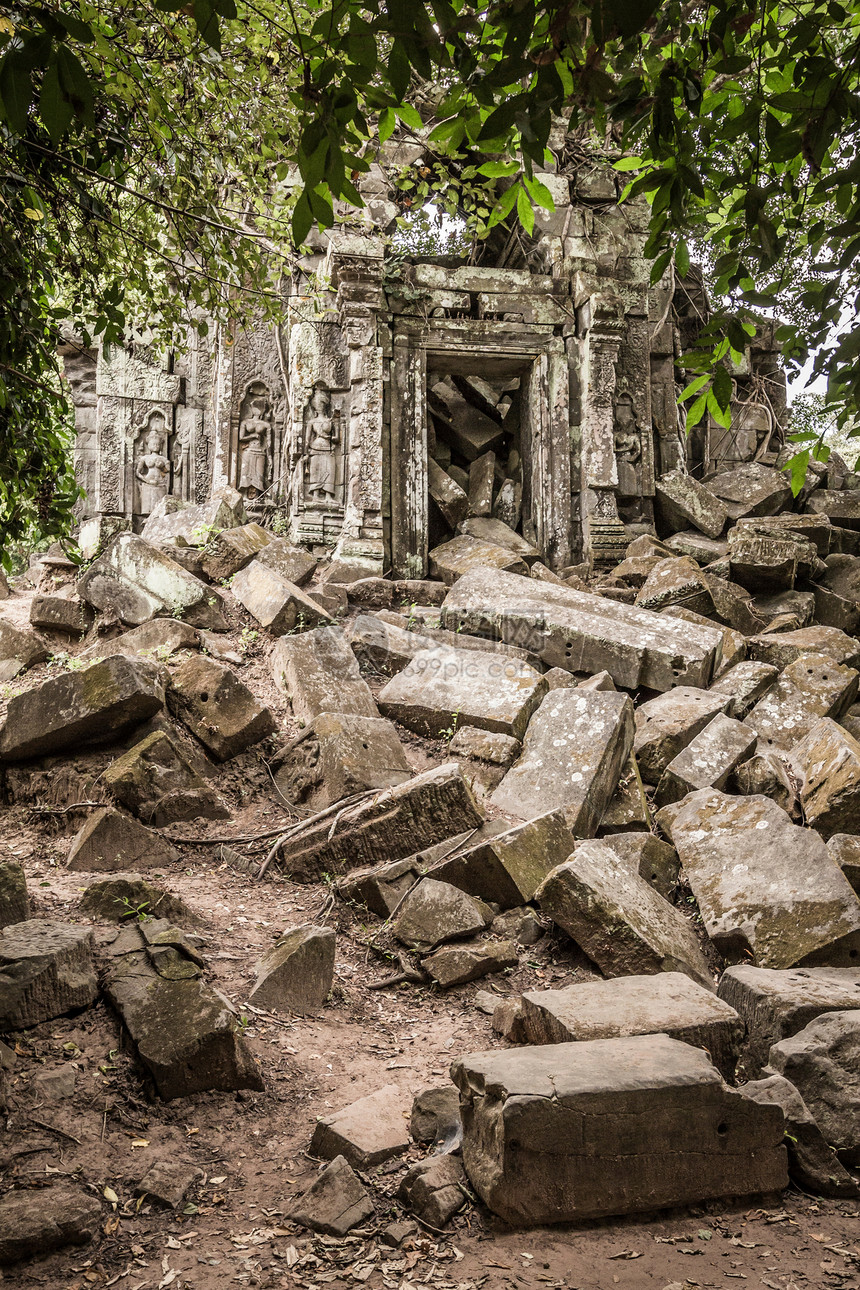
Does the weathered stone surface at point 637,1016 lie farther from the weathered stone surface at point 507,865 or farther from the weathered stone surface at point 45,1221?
the weathered stone surface at point 45,1221

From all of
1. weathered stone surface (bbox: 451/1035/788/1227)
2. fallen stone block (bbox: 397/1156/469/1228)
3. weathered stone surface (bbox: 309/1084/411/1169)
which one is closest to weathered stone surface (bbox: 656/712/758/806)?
weathered stone surface (bbox: 451/1035/788/1227)

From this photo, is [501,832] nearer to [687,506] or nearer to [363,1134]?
[363,1134]

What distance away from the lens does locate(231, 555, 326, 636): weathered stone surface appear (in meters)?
6.37

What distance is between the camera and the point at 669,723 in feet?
17.9

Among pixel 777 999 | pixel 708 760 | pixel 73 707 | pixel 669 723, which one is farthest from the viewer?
pixel 669 723

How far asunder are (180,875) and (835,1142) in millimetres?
2929

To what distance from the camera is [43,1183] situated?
6.92ft

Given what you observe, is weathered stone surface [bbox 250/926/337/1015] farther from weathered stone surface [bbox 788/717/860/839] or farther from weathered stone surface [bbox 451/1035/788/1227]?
weathered stone surface [bbox 788/717/860/839]

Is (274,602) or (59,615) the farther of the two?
(274,602)

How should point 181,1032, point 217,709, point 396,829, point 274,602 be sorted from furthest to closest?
point 274,602
point 217,709
point 396,829
point 181,1032

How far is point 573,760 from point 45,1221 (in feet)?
11.1

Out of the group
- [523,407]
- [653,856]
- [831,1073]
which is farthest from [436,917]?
[523,407]

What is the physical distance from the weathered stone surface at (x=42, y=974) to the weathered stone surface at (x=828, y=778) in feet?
12.5

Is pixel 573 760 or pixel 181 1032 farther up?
pixel 573 760
